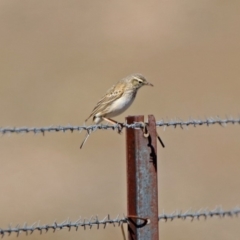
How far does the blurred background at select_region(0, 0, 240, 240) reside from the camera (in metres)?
16.3

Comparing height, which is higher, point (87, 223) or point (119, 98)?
point (119, 98)

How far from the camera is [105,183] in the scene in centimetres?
1747

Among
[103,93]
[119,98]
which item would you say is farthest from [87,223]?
[103,93]

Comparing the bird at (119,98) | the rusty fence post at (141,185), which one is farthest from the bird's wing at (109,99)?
the rusty fence post at (141,185)

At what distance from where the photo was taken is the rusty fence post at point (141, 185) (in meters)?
6.43

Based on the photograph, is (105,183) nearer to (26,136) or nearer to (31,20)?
(26,136)

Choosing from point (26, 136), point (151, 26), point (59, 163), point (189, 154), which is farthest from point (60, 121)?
point (151, 26)

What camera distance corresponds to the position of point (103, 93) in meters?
23.7

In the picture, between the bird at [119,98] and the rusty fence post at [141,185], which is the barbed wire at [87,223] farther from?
the bird at [119,98]

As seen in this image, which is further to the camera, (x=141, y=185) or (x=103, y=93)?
(x=103, y=93)

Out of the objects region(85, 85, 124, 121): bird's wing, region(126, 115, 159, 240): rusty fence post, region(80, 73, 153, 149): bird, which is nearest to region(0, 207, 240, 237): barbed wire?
region(126, 115, 159, 240): rusty fence post

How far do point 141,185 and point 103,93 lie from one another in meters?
17.3

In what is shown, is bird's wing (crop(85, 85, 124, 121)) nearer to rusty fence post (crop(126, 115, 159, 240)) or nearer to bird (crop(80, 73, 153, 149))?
bird (crop(80, 73, 153, 149))

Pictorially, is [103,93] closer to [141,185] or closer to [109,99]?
[109,99]
